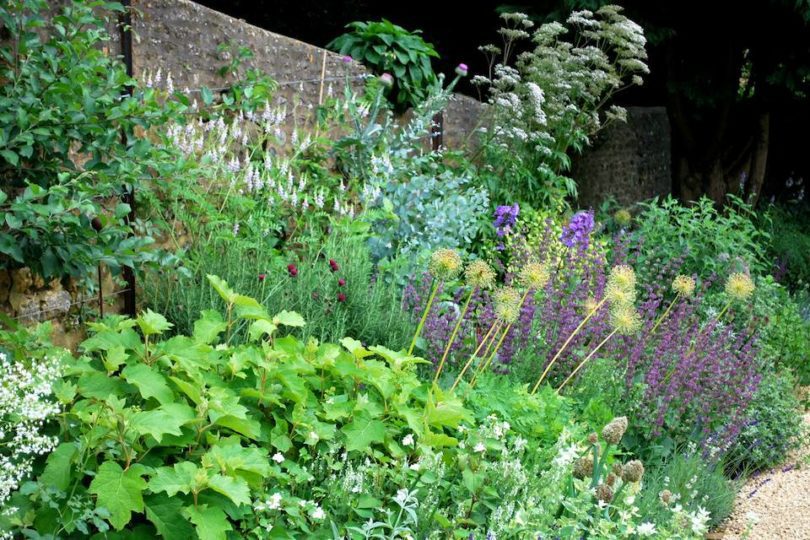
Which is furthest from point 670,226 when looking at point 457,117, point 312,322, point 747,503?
point 312,322

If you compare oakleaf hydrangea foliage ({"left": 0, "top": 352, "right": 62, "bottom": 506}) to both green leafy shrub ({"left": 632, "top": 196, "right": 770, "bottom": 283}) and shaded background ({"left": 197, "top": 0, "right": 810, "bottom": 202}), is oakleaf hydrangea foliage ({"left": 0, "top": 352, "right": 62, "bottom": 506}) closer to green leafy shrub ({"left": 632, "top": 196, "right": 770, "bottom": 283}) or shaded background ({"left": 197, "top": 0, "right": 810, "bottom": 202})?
green leafy shrub ({"left": 632, "top": 196, "right": 770, "bottom": 283})

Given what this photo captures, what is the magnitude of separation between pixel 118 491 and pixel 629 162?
858 centimetres

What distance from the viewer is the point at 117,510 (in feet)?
7.64

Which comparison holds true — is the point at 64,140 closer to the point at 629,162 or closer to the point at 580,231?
the point at 580,231

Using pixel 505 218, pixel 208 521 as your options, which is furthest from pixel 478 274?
pixel 505 218

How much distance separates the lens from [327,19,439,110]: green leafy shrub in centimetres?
716

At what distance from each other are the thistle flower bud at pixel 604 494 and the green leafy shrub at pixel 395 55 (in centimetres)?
496

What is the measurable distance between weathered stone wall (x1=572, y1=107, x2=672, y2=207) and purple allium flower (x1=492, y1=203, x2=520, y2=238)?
2771mm

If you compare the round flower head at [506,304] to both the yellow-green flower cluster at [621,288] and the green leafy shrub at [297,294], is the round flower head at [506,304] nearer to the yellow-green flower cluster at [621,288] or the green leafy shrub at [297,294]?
the yellow-green flower cluster at [621,288]

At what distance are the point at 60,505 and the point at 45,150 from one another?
1.84m

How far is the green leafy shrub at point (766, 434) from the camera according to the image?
492 cm

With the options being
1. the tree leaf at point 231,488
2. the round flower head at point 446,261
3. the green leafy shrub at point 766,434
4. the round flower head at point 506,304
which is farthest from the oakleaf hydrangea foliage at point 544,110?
the tree leaf at point 231,488

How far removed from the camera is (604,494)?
107 inches

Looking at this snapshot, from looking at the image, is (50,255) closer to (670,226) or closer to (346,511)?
(346,511)
